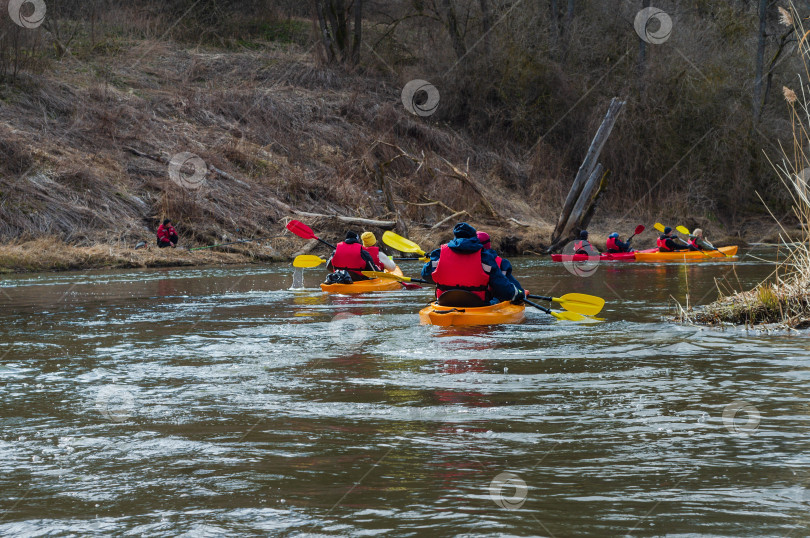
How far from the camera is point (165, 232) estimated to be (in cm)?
2259

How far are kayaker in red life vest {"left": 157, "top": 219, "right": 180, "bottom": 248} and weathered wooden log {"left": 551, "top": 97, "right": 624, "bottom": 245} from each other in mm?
9989

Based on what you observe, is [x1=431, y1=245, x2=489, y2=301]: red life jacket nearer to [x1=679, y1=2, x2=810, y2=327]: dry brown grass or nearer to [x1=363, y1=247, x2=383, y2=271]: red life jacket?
[x1=679, y1=2, x2=810, y2=327]: dry brown grass

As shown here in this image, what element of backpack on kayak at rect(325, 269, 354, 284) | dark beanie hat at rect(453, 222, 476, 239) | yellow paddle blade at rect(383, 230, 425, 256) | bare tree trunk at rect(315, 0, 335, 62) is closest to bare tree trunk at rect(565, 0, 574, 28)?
bare tree trunk at rect(315, 0, 335, 62)

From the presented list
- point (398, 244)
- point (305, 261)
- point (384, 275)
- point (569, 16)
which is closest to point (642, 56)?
point (569, 16)

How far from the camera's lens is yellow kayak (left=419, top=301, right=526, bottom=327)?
10547 millimetres

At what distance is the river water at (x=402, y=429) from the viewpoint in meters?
4.25

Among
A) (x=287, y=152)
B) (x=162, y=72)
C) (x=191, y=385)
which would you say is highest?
(x=162, y=72)

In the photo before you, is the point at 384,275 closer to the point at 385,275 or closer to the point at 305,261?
the point at 385,275

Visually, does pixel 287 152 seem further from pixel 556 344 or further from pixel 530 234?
pixel 556 344

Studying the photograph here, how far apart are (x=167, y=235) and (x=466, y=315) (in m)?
13.9

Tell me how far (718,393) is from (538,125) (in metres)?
27.7

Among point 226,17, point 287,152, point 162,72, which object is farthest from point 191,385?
point 226,17

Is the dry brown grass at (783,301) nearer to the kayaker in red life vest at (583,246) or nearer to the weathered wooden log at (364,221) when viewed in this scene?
the kayaker in red life vest at (583,246)

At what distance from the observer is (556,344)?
31.3ft
